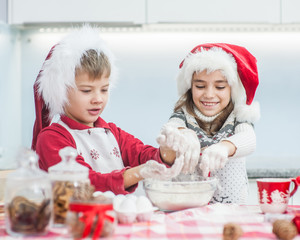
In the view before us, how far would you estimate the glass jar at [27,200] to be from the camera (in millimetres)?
912

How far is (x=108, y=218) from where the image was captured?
90cm

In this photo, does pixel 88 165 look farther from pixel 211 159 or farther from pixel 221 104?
pixel 221 104

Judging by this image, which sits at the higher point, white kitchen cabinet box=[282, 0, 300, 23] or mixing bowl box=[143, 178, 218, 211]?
white kitchen cabinet box=[282, 0, 300, 23]

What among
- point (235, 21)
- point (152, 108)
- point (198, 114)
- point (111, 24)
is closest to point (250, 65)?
point (198, 114)

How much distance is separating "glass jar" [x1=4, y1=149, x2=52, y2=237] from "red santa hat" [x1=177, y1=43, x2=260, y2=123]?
82 cm

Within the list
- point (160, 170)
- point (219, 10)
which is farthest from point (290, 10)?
point (160, 170)

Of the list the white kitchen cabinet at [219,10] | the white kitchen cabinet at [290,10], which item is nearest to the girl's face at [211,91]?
the white kitchen cabinet at [219,10]

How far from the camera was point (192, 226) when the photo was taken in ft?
3.34

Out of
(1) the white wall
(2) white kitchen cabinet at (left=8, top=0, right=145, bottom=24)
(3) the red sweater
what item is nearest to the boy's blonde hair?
(3) the red sweater

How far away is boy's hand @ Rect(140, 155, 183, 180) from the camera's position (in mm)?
1197

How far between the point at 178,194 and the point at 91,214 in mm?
361

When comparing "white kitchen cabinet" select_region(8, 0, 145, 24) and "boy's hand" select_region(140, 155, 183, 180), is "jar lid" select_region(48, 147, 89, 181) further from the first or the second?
"white kitchen cabinet" select_region(8, 0, 145, 24)

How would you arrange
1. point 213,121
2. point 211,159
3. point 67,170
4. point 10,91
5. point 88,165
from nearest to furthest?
point 67,170 < point 211,159 < point 88,165 < point 213,121 < point 10,91

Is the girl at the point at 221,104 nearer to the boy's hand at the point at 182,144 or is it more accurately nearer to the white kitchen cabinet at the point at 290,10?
the boy's hand at the point at 182,144
